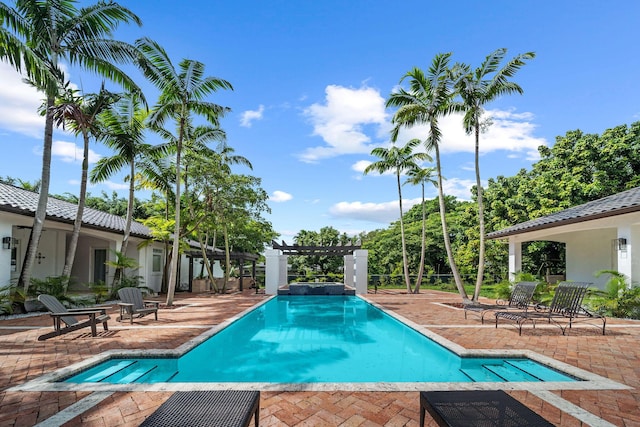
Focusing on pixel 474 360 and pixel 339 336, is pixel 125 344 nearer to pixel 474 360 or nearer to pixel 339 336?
pixel 339 336

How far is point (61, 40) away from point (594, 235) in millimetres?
22771

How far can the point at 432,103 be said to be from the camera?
13719 mm

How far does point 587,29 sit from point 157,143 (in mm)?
18366

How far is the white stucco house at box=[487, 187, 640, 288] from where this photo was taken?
10.9 meters

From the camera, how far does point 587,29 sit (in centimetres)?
1253

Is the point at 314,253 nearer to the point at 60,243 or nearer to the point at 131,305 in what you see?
the point at 60,243

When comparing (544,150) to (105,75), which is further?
(544,150)

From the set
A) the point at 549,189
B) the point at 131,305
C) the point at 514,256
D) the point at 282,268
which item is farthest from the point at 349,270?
the point at 131,305

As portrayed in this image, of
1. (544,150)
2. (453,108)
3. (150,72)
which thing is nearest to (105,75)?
(150,72)

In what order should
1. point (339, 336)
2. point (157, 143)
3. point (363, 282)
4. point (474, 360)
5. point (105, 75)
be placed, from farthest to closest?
point (363, 282) → point (157, 143) → point (105, 75) → point (339, 336) → point (474, 360)

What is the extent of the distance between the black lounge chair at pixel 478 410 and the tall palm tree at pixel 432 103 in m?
10.6

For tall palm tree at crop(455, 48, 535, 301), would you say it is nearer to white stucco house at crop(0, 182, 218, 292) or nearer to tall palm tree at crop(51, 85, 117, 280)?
tall palm tree at crop(51, 85, 117, 280)

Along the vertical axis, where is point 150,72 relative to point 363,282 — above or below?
above

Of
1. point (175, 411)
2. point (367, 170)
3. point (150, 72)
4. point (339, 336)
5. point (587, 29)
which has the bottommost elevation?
point (339, 336)
